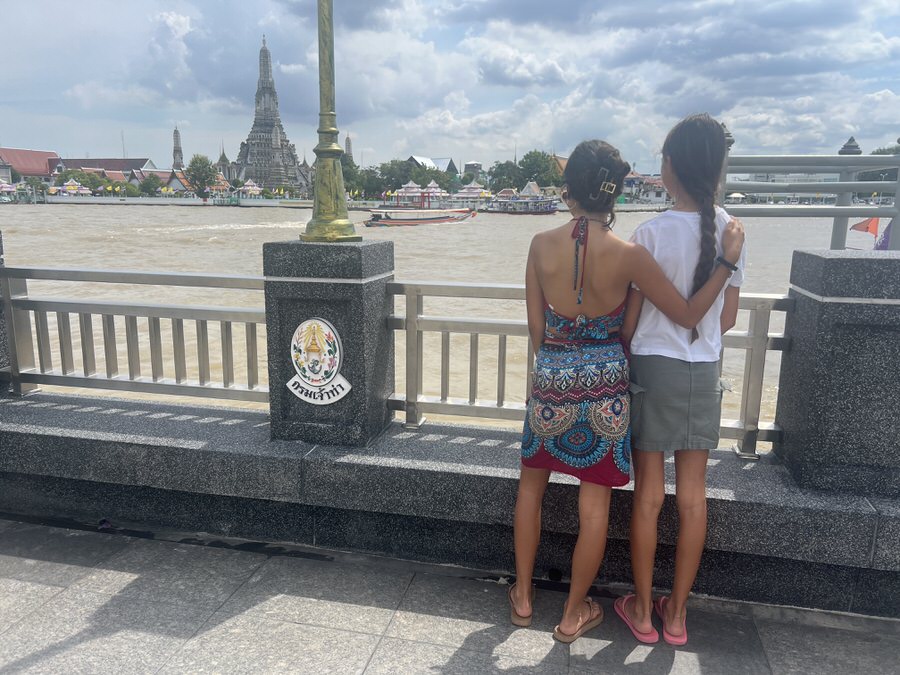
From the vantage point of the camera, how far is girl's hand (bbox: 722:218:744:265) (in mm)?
2506

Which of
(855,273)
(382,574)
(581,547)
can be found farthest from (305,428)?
(855,273)

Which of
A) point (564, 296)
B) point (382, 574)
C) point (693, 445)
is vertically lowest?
point (382, 574)

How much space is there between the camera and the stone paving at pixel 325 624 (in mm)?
2648

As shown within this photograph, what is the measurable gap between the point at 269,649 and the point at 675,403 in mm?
1801

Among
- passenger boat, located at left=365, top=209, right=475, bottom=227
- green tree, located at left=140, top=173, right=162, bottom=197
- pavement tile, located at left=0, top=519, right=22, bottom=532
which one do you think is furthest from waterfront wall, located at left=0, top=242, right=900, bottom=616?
green tree, located at left=140, top=173, right=162, bottom=197

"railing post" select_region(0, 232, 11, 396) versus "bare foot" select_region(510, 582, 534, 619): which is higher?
"railing post" select_region(0, 232, 11, 396)

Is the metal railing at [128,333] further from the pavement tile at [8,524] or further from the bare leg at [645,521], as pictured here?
the bare leg at [645,521]

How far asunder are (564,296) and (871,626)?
193 centimetres

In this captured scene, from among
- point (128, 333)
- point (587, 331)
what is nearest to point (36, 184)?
point (128, 333)

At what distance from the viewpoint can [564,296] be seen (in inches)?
102

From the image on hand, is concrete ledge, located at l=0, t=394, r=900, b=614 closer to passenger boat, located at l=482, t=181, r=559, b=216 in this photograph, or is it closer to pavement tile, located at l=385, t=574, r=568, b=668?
pavement tile, located at l=385, t=574, r=568, b=668

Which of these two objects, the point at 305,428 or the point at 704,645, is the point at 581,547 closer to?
the point at 704,645

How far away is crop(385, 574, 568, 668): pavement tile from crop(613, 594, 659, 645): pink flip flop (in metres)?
0.25

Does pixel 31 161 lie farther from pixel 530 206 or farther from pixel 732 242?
pixel 732 242
